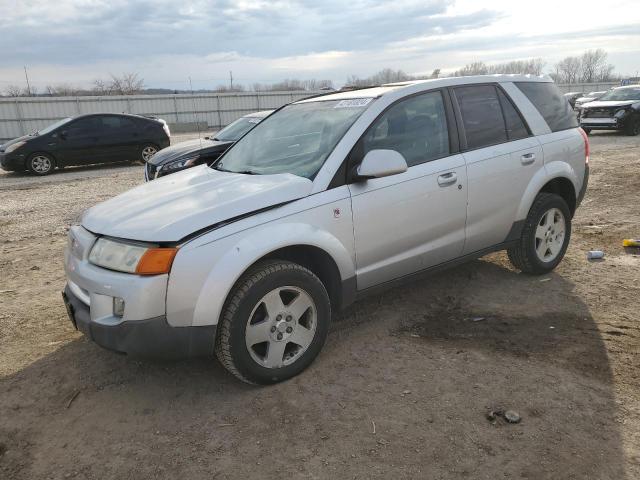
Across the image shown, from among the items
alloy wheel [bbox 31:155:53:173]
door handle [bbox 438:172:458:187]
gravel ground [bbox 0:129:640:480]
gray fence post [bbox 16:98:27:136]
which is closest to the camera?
gravel ground [bbox 0:129:640:480]

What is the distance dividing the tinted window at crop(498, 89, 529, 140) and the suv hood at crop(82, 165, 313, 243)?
2.12 meters

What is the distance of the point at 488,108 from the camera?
4.45 metres

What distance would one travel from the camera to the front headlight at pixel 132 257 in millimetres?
2859

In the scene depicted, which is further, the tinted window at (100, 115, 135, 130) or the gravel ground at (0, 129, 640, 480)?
the tinted window at (100, 115, 135, 130)

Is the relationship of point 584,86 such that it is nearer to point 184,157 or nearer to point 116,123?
point 116,123

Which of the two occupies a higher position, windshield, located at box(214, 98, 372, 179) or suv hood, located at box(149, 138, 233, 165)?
windshield, located at box(214, 98, 372, 179)

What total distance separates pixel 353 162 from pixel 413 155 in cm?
59

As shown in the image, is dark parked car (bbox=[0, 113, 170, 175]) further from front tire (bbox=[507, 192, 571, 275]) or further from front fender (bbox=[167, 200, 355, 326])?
front fender (bbox=[167, 200, 355, 326])

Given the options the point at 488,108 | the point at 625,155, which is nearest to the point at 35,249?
the point at 488,108

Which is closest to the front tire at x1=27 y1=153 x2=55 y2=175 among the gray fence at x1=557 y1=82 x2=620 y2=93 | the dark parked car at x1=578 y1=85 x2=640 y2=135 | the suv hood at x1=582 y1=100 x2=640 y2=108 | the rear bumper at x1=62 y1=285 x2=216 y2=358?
the rear bumper at x1=62 y1=285 x2=216 y2=358

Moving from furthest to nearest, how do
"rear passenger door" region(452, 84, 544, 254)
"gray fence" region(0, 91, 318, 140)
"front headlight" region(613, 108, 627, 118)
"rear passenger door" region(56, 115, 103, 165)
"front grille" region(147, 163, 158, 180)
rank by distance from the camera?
"gray fence" region(0, 91, 318, 140)
"front headlight" region(613, 108, 627, 118)
"rear passenger door" region(56, 115, 103, 165)
"front grille" region(147, 163, 158, 180)
"rear passenger door" region(452, 84, 544, 254)

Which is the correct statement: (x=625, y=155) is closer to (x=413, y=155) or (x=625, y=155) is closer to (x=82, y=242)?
(x=413, y=155)

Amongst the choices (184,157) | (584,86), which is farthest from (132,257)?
(584,86)

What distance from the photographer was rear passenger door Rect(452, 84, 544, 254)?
420cm
